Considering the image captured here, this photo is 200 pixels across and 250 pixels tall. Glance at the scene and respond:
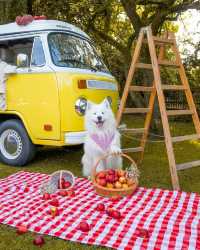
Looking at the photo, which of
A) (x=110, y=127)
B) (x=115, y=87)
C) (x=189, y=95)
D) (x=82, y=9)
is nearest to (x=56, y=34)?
(x=115, y=87)

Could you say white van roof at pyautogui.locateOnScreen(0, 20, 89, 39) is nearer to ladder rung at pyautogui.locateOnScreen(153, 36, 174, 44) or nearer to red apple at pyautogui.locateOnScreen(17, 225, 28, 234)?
ladder rung at pyautogui.locateOnScreen(153, 36, 174, 44)

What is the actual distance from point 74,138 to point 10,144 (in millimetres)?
1383

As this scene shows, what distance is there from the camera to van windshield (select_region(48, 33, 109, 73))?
6082 mm

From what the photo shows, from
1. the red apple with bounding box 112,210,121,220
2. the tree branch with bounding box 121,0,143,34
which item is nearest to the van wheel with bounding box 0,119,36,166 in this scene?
the red apple with bounding box 112,210,121,220

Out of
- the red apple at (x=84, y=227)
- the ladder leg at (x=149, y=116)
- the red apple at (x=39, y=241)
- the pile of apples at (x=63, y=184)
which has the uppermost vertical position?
the ladder leg at (x=149, y=116)

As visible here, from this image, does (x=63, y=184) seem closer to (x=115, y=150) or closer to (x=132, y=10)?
(x=115, y=150)

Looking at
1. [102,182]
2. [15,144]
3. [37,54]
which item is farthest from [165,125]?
[15,144]

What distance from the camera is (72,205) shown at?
442 cm

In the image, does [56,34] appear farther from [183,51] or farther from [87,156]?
[183,51]

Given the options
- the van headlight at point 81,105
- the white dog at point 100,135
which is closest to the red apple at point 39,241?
the white dog at point 100,135

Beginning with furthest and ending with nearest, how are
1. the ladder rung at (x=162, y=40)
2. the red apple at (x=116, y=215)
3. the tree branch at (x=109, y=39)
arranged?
the tree branch at (x=109, y=39) → the ladder rung at (x=162, y=40) → the red apple at (x=116, y=215)

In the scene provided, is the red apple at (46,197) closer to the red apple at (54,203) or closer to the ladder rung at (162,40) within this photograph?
the red apple at (54,203)

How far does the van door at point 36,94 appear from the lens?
19.0 ft

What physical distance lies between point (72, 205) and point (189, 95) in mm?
2723
